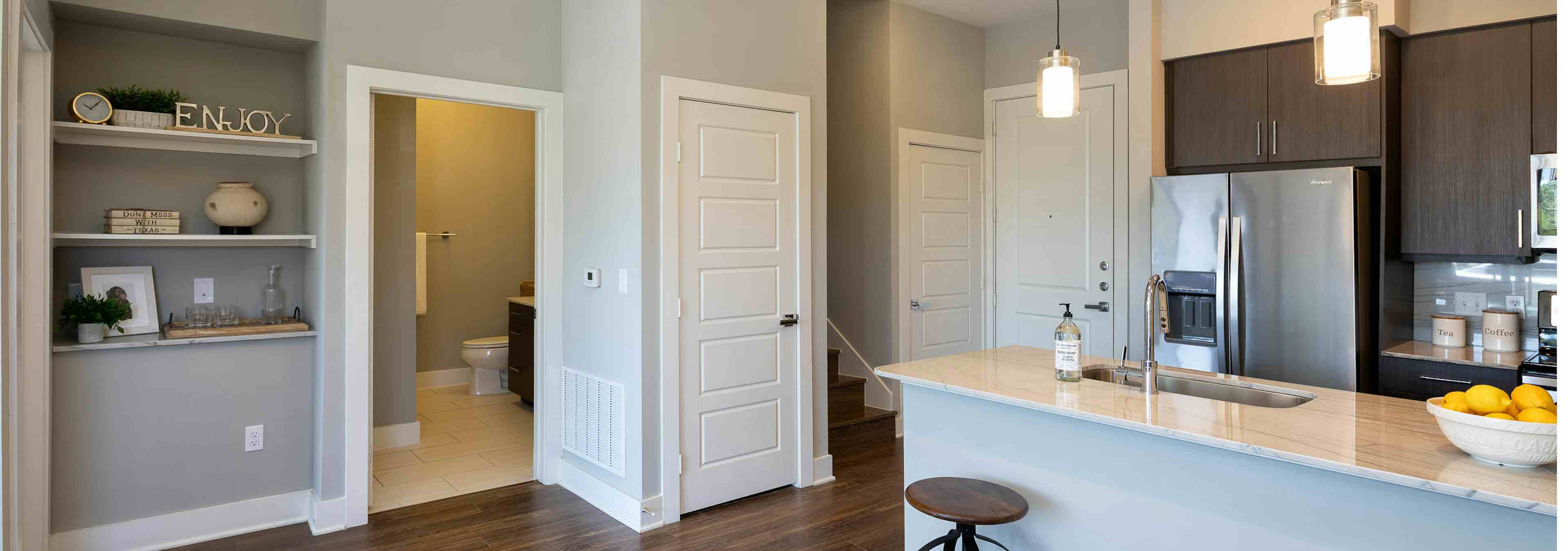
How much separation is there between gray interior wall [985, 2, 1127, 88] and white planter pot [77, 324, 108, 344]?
4571 mm

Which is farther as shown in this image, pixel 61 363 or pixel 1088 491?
pixel 61 363

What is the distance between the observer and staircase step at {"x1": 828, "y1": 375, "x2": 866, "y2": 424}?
4898 mm

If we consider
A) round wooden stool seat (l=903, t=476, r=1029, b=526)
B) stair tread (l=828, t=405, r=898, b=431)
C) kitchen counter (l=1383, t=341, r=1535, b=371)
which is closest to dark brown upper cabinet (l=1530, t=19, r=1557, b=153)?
kitchen counter (l=1383, t=341, r=1535, b=371)

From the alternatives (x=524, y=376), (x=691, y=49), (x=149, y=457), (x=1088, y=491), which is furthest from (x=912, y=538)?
(x=524, y=376)

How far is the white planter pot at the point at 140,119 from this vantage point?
3.21 metres

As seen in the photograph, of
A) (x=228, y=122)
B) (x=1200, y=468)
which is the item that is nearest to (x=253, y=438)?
(x=228, y=122)

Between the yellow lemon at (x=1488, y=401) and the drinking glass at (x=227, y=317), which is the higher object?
the drinking glass at (x=227, y=317)

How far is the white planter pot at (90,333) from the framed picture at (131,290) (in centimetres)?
11

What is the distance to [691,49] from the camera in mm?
3627

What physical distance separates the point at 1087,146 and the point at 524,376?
3.92 meters

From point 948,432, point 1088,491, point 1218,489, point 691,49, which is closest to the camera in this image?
point 1218,489

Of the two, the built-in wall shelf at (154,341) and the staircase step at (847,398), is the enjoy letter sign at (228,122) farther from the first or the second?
the staircase step at (847,398)

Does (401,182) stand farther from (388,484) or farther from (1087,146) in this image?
(1087,146)

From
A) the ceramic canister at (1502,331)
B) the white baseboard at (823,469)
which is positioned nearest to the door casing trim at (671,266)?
the white baseboard at (823,469)
